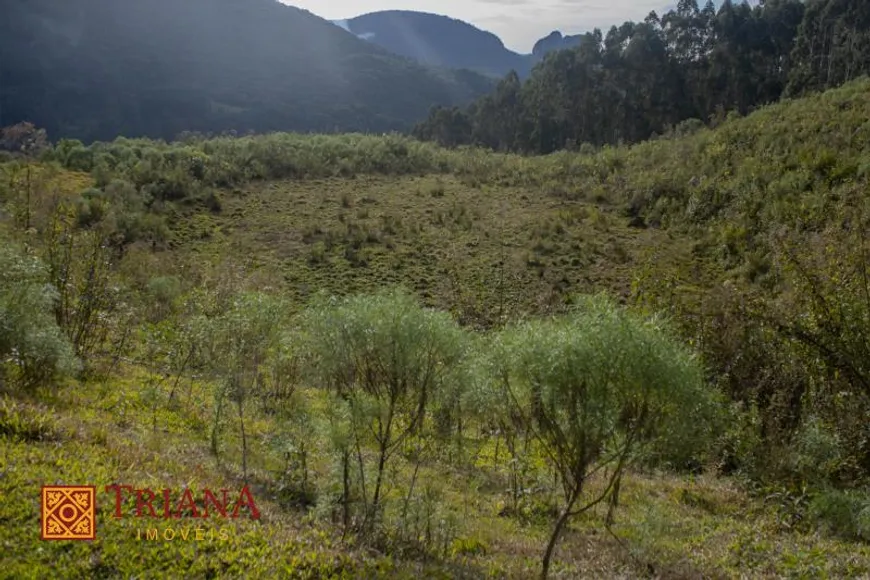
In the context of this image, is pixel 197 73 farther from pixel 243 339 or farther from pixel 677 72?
pixel 243 339

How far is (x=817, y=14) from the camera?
5000 centimetres

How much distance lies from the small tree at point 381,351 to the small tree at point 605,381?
46.2 inches

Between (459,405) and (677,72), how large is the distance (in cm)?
5614

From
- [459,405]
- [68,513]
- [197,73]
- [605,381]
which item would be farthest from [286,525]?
[197,73]

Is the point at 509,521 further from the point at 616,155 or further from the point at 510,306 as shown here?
the point at 616,155

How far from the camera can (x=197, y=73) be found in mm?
120375

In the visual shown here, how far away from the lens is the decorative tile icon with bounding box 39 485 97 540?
5.25m

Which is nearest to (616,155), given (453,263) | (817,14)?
(453,263)

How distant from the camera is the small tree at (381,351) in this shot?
264 inches

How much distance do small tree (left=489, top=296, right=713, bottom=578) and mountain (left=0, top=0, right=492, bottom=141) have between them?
342 feet

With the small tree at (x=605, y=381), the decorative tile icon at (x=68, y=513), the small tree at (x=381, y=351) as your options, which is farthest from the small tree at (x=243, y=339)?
the small tree at (x=605, y=381)

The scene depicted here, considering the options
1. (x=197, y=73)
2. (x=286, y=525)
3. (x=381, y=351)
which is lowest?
(x=286, y=525)

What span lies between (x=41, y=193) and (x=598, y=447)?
84.8 ft

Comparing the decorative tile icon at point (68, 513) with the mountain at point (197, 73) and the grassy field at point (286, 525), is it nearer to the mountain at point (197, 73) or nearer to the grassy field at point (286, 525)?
the grassy field at point (286, 525)
